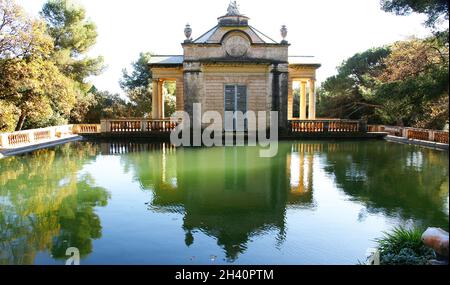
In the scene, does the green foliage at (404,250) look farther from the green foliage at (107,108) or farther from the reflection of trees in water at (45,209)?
the green foliage at (107,108)

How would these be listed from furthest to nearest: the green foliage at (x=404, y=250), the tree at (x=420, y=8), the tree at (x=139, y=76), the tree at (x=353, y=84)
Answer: the tree at (x=139, y=76), the tree at (x=353, y=84), the tree at (x=420, y=8), the green foliage at (x=404, y=250)

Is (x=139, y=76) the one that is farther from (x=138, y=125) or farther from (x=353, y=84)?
(x=353, y=84)

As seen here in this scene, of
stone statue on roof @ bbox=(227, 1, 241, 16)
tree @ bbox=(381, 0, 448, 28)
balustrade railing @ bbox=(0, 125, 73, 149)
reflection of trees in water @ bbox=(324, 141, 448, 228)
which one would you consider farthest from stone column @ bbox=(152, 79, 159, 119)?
tree @ bbox=(381, 0, 448, 28)

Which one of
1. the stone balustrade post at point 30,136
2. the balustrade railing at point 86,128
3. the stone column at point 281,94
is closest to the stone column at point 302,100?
the stone column at point 281,94

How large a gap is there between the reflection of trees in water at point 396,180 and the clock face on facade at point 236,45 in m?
8.19

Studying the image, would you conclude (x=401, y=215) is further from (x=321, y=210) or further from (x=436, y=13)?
(x=436, y=13)

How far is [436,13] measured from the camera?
7160 millimetres

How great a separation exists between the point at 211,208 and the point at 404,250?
3.67 metres

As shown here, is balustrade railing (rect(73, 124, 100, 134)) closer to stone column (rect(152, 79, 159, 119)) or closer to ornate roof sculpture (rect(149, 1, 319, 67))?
stone column (rect(152, 79, 159, 119))

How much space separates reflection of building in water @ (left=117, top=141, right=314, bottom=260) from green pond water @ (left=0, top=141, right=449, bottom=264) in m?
0.03

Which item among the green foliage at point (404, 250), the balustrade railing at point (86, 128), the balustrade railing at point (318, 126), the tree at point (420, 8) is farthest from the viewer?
the balustrade railing at point (86, 128)

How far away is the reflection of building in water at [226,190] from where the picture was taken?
632cm
